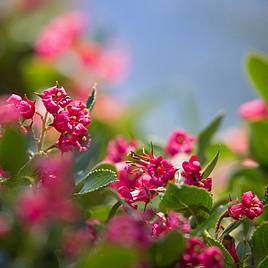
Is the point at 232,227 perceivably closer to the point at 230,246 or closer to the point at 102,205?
the point at 230,246

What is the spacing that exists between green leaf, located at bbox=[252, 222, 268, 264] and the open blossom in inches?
2.8

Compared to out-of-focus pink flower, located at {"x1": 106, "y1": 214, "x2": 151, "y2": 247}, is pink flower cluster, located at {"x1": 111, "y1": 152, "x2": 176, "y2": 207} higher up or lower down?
lower down

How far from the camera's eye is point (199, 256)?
56cm

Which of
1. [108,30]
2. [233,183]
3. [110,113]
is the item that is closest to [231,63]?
[108,30]

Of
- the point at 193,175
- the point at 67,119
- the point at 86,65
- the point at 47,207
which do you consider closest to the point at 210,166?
the point at 193,175

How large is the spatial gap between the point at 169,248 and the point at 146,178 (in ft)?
0.55

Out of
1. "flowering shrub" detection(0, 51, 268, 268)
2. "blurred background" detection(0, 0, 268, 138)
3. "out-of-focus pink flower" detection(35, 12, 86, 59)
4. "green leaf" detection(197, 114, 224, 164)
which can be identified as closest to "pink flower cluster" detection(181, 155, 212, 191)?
"flowering shrub" detection(0, 51, 268, 268)

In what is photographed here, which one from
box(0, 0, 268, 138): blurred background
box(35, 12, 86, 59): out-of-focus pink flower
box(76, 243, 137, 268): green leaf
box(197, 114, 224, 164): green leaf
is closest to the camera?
box(76, 243, 137, 268): green leaf

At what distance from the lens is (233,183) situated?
3.34ft

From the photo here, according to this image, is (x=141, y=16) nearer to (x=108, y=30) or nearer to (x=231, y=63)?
(x=231, y=63)

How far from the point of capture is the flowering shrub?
51 cm

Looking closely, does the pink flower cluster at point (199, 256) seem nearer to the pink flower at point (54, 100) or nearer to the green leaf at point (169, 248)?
the green leaf at point (169, 248)

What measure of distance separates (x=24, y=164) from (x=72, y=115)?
8cm

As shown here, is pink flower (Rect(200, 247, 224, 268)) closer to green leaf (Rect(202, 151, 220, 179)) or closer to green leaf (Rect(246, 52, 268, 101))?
green leaf (Rect(202, 151, 220, 179))
